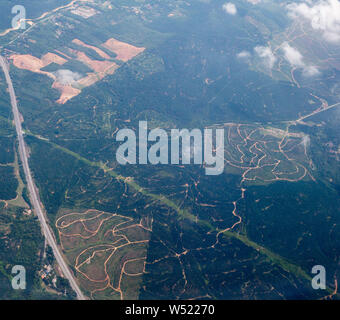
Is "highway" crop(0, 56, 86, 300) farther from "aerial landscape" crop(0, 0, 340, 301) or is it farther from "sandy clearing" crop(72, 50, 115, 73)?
"sandy clearing" crop(72, 50, 115, 73)

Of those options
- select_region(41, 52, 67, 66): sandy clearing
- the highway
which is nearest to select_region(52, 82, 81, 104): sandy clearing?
select_region(41, 52, 67, 66): sandy clearing

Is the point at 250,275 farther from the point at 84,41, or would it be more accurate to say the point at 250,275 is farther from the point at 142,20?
the point at 142,20

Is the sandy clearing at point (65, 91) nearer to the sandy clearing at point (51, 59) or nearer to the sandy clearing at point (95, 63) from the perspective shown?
the sandy clearing at point (51, 59)

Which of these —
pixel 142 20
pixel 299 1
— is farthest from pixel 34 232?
pixel 299 1

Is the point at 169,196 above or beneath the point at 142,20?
beneath

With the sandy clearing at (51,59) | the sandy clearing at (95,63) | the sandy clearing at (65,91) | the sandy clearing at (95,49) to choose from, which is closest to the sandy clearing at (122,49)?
the sandy clearing at (95,49)

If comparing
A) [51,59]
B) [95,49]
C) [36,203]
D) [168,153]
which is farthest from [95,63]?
[36,203]

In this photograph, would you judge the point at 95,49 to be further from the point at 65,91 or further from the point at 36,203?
the point at 36,203
